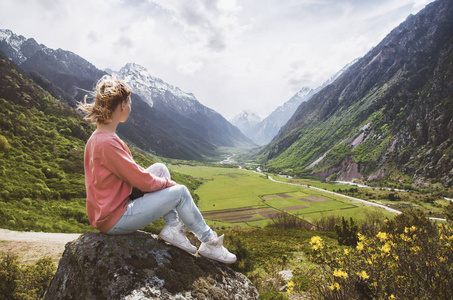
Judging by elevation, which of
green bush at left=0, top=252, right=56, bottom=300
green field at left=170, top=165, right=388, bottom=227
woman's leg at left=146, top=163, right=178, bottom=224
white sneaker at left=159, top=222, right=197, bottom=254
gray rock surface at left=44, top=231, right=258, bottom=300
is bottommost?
green field at left=170, top=165, right=388, bottom=227

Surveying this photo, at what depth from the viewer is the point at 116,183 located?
4.38 metres

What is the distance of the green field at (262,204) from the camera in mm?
81500

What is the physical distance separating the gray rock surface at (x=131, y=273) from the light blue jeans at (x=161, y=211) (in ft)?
1.30

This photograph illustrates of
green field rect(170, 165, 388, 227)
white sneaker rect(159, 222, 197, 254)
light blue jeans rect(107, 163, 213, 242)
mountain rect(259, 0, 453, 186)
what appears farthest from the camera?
mountain rect(259, 0, 453, 186)

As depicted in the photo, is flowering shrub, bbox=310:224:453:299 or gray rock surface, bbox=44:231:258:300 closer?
gray rock surface, bbox=44:231:258:300

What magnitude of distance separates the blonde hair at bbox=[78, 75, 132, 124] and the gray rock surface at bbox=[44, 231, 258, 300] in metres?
2.36

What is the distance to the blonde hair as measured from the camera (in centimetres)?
441

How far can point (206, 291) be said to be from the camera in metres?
4.34

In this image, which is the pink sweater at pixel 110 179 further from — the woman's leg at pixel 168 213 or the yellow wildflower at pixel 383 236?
the yellow wildflower at pixel 383 236

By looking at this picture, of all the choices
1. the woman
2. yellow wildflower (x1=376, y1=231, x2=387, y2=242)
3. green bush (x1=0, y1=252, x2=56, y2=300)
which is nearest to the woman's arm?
the woman

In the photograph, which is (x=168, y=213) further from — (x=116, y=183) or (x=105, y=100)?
(x=105, y=100)

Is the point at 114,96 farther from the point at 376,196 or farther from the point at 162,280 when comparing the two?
the point at 376,196

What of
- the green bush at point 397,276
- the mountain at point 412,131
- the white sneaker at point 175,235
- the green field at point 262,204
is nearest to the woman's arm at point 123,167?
the white sneaker at point 175,235

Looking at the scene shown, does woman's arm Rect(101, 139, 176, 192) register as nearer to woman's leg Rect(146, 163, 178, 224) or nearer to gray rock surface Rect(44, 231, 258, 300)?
woman's leg Rect(146, 163, 178, 224)
